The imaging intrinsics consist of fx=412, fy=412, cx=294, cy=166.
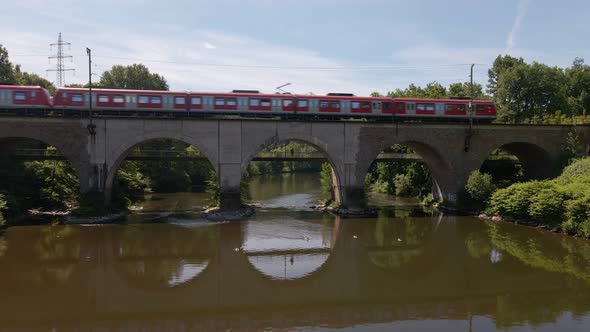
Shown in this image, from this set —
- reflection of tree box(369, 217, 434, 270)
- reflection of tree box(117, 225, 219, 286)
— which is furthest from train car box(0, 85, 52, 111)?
reflection of tree box(369, 217, 434, 270)

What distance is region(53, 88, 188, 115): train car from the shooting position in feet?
93.9

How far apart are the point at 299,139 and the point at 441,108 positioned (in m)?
12.3

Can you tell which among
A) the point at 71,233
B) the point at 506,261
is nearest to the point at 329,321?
the point at 506,261

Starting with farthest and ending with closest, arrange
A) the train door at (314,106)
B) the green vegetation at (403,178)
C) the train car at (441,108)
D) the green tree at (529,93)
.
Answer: the green tree at (529,93)
the green vegetation at (403,178)
the train car at (441,108)
the train door at (314,106)

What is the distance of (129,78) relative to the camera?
61.1 meters

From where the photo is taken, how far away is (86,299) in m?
15.0

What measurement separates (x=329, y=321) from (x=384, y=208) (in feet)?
79.3

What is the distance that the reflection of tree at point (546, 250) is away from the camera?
744 inches

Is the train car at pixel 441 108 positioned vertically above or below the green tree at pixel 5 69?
below

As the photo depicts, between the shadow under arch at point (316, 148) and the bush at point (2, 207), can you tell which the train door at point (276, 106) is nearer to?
the shadow under arch at point (316, 148)

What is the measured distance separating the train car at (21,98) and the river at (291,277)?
880 centimetres

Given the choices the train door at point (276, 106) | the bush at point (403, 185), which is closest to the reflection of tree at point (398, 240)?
the train door at point (276, 106)

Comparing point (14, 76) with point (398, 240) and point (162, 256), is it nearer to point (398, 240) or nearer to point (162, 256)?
point (162, 256)

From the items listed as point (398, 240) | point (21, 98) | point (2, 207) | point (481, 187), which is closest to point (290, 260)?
point (398, 240)
